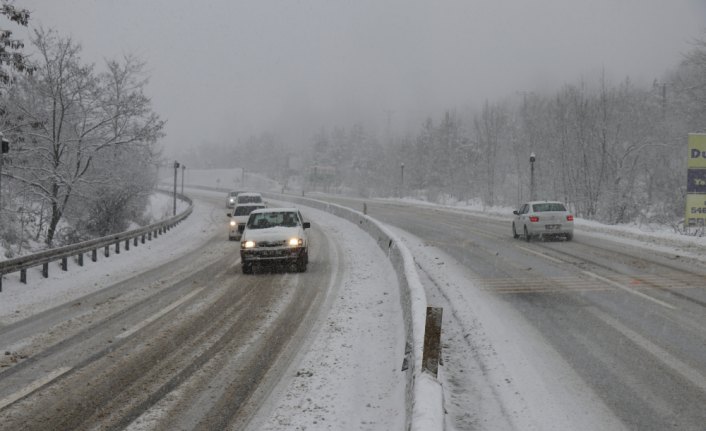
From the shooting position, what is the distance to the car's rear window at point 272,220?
14.3 m

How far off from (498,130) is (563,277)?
67035 millimetres

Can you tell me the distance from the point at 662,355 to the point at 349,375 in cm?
376

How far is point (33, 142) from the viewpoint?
1953cm

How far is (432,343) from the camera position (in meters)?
4.71

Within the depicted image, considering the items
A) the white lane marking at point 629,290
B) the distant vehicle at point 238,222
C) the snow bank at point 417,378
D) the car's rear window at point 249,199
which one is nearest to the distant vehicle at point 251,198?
the car's rear window at point 249,199

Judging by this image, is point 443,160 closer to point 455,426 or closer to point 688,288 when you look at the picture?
point 688,288

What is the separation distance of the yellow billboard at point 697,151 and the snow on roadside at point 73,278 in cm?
2073

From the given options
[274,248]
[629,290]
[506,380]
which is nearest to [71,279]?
[274,248]

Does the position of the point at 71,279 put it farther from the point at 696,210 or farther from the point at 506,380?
the point at 696,210

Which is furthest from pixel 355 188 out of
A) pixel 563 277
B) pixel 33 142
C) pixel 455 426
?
pixel 455 426

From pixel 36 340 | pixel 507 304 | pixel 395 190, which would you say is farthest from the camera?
pixel 395 190

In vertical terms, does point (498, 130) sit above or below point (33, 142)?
above

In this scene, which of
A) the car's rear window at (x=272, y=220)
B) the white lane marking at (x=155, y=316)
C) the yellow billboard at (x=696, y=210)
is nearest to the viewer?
the white lane marking at (x=155, y=316)

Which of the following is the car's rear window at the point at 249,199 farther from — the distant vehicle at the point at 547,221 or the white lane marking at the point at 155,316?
the white lane marking at the point at 155,316
